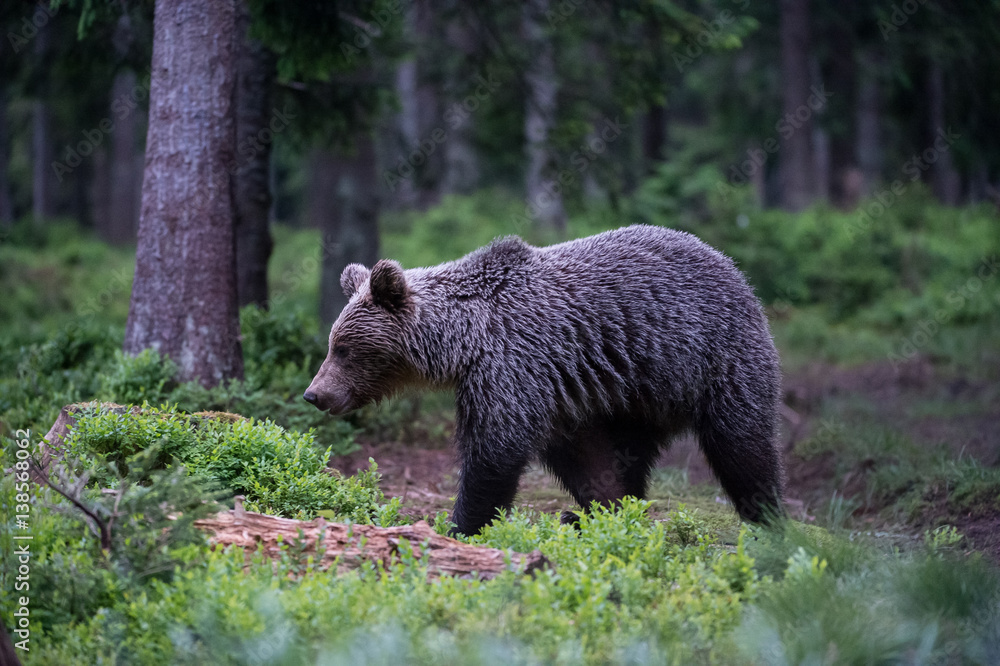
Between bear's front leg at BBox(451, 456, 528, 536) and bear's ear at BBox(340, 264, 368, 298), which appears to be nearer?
bear's front leg at BBox(451, 456, 528, 536)

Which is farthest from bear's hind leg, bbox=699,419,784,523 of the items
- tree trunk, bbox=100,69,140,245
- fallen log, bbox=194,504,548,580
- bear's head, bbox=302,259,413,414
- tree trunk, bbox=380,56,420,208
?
tree trunk, bbox=100,69,140,245

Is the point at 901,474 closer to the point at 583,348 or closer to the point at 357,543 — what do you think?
the point at 583,348

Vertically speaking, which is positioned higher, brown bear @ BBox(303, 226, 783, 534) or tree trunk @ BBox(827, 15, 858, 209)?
tree trunk @ BBox(827, 15, 858, 209)

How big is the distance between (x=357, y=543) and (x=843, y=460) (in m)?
5.71

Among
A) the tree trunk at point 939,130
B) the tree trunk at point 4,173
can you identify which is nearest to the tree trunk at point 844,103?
the tree trunk at point 939,130

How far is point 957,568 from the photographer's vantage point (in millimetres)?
4230

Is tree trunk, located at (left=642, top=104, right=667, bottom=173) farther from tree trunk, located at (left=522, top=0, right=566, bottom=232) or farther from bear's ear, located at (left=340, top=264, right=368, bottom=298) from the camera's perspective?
bear's ear, located at (left=340, top=264, right=368, bottom=298)

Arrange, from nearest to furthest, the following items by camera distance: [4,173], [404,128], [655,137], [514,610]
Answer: [514,610]
[655,137]
[4,173]
[404,128]

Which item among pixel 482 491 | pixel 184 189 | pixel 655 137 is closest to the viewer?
pixel 482 491

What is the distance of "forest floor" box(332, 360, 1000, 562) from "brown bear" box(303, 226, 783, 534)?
0.55m

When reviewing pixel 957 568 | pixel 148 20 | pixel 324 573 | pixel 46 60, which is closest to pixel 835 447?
pixel 957 568

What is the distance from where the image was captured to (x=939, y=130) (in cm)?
2191

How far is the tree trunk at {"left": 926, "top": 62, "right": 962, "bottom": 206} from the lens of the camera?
71.4ft

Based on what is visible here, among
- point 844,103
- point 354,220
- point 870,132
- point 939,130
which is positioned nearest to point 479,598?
point 354,220
